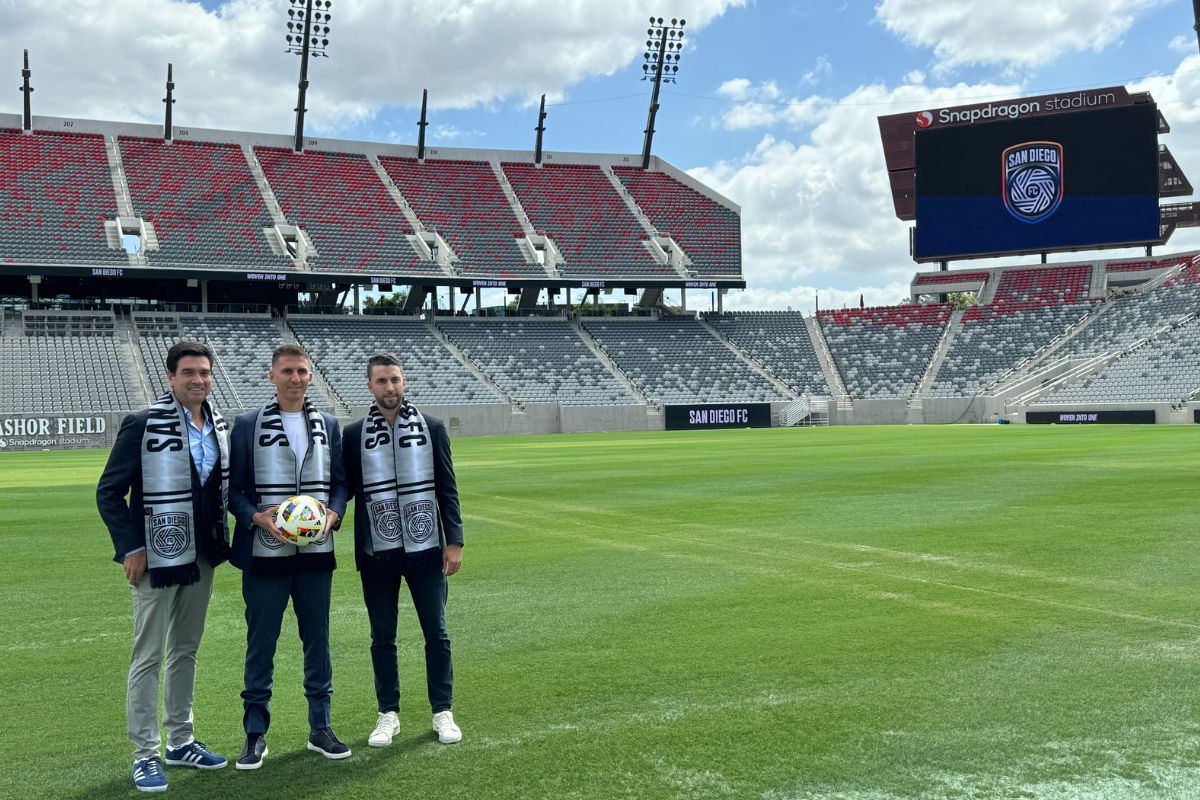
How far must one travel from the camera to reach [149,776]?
202 inches

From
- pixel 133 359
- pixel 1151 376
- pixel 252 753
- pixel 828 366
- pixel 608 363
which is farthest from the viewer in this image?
pixel 828 366

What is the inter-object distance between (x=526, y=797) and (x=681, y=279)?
62.7 meters

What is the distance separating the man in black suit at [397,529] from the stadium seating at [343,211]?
54438mm

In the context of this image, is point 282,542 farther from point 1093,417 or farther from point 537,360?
point 537,360

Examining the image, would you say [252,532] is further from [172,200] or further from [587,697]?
[172,200]

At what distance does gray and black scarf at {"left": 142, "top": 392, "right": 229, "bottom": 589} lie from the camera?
5.43 metres

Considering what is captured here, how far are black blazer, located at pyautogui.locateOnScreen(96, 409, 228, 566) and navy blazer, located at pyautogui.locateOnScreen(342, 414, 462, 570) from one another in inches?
29.6

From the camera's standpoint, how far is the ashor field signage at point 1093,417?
49438 mm

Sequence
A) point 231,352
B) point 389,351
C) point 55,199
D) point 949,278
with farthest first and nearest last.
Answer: point 949,278
point 389,351
point 55,199
point 231,352

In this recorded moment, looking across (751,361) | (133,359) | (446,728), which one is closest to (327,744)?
(446,728)

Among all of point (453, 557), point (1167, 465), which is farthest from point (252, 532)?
point (1167, 465)

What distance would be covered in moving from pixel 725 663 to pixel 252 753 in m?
3.12

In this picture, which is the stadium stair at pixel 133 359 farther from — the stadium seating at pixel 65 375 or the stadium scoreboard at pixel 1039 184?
the stadium scoreboard at pixel 1039 184

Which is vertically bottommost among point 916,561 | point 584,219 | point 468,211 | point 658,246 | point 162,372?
point 916,561
